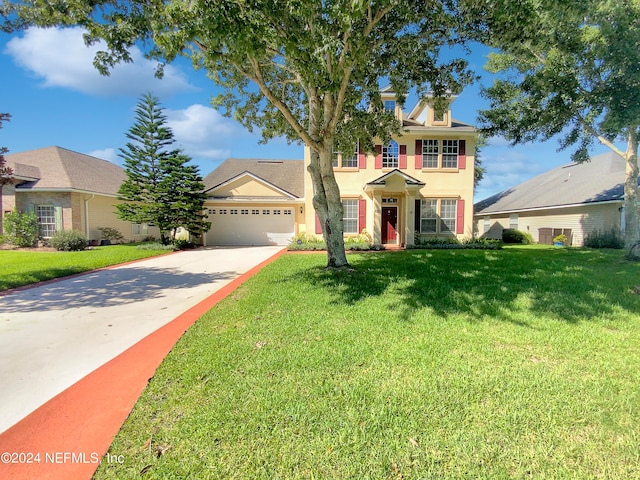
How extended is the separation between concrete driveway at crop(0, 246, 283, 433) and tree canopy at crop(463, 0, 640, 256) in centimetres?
827

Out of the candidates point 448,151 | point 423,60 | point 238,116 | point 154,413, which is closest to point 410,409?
point 154,413

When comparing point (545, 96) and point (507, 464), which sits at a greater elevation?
point (545, 96)

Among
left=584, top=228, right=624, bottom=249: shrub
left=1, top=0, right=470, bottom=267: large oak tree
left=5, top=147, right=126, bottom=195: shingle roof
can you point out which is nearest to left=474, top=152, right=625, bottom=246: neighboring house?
left=584, top=228, right=624, bottom=249: shrub

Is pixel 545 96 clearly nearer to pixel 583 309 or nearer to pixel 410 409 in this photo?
pixel 583 309

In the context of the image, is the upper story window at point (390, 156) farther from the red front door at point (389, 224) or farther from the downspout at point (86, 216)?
the downspout at point (86, 216)

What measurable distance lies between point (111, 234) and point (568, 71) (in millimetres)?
23466

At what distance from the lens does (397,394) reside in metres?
2.79

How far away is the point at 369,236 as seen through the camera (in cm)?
1571

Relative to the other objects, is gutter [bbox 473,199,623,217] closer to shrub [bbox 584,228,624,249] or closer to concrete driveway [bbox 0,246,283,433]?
shrub [bbox 584,228,624,249]

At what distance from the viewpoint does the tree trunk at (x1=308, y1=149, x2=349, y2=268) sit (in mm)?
7660

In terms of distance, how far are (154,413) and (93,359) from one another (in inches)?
69.1

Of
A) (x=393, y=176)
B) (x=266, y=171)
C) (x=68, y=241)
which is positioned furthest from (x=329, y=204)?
(x=266, y=171)

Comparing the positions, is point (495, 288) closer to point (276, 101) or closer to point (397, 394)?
point (397, 394)

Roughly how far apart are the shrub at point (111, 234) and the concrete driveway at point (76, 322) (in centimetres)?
1038
